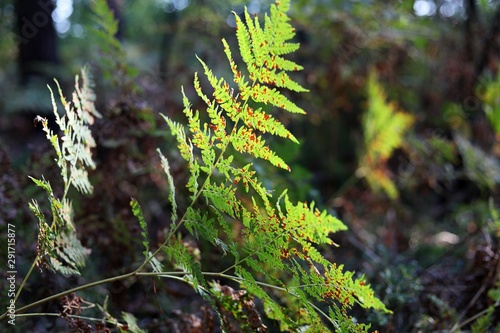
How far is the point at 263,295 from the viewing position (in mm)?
1188

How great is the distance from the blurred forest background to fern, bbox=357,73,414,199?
0.04 ft

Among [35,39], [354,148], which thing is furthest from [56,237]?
[354,148]

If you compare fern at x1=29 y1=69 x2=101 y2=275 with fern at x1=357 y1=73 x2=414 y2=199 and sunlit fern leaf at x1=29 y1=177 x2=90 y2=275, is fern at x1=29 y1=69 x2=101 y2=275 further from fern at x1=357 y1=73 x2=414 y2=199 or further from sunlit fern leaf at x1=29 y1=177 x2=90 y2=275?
fern at x1=357 y1=73 x2=414 y2=199

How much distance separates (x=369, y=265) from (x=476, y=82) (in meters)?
2.72

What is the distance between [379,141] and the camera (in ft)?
12.4

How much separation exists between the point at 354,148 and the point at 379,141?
173 cm

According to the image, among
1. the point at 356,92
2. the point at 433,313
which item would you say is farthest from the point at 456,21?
the point at 433,313

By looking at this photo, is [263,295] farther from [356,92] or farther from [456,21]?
[456,21]

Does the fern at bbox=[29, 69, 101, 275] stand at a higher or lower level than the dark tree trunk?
lower

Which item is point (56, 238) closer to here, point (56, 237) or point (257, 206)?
point (56, 237)

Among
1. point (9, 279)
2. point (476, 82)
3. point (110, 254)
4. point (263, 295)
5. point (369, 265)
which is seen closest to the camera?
point (263, 295)

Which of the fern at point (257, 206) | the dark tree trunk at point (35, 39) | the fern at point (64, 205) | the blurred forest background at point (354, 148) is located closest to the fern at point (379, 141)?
the blurred forest background at point (354, 148)

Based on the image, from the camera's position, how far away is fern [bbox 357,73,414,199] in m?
3.74

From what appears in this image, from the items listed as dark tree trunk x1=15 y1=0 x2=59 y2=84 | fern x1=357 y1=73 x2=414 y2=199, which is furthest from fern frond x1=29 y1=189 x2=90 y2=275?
dark tree trunk x1=15 y1=0 x2=59 y2=84
